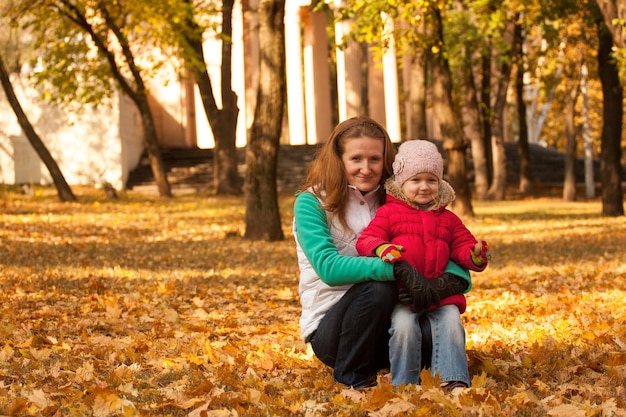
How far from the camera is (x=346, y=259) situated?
5.14 metres

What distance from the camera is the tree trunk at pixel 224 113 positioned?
87.6 feet

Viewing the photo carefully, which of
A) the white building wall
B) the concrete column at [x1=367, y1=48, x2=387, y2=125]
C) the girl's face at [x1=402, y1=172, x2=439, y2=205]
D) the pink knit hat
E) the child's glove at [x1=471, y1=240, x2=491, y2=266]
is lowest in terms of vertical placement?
the child's glove at [x1=471, y1=240, x2=491, y2=266]

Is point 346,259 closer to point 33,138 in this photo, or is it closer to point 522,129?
point 33,138

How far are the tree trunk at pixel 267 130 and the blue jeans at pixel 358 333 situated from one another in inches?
421

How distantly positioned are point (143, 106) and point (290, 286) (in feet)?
55.9

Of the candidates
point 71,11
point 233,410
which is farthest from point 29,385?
point 71,11

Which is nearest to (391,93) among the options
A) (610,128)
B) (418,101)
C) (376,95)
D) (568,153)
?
(376,95)

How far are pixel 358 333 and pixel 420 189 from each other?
2.55 feet

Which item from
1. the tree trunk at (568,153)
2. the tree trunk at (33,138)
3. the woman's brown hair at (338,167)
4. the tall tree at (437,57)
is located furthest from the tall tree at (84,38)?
the woman's brown hair at (338,167)

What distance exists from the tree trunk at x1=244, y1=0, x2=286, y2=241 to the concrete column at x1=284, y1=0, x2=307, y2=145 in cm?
2396

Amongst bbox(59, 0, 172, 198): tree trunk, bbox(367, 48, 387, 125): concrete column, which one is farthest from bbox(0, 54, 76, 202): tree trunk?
bbox(367, 48, 387, 125): concrete column

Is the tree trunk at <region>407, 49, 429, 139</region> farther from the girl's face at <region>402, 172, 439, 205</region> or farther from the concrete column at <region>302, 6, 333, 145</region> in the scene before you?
the girl's face at <region>402, 172, 439, 205</region>

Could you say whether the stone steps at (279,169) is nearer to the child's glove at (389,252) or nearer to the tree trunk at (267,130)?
the tree trunk at (267,130)

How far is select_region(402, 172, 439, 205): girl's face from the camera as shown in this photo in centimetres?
520
